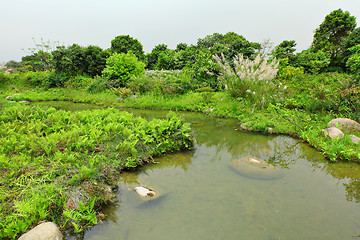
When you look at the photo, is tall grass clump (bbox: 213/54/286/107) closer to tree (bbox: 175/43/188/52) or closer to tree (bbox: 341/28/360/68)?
tree (bbox: 341/28/360/68)

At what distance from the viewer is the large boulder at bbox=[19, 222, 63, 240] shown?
214cm

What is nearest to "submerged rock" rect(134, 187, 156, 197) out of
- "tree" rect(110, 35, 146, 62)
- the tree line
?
the tree line

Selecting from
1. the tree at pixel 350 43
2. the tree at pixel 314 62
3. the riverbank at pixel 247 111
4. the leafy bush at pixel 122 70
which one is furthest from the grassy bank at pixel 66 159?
the tree at pixel 350 43

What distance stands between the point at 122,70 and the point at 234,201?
12.8 m

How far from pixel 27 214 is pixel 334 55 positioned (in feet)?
66.5

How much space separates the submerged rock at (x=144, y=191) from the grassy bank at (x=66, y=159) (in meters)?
0.45

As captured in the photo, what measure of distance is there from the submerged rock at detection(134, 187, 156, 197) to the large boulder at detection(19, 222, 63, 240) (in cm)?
125

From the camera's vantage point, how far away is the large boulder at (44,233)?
7.02 feet

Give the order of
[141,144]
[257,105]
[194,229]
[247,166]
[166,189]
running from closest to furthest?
[194,229]
[166,189]
[247,166]
[141,144]
[257,105]

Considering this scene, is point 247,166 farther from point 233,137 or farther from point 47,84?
point 47,84

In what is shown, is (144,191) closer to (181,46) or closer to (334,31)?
(334,31)

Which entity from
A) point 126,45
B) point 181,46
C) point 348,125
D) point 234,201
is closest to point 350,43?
point 348,125

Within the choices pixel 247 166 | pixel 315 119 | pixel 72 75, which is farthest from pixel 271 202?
pixel 72 75

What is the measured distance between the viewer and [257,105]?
870 cm
